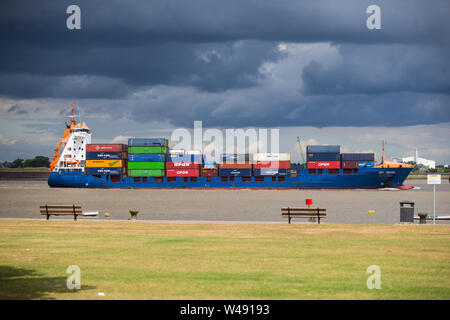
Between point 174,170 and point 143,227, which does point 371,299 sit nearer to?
point 143,227

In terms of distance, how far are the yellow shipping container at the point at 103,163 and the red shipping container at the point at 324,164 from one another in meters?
40.6

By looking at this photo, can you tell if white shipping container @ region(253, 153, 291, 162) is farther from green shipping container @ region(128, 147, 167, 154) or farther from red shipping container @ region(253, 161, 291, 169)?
green shipping container @ region(128, 147, 167, 154)

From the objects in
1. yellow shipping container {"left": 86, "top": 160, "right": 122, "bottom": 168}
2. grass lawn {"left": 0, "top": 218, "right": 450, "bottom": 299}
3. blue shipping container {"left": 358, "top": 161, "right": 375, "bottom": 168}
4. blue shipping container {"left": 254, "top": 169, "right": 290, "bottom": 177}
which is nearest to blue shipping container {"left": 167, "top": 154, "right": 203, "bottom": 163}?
yellow shipping container {"left": 86, "top": 160, "right": 122, "bottom": 168}

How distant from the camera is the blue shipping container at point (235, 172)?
359 feet

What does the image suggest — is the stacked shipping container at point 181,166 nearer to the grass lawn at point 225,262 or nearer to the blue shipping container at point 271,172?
the blue shipping container at point 271,172

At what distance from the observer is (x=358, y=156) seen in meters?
107

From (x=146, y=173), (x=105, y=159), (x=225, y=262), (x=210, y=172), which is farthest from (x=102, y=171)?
(x=225, y=262)

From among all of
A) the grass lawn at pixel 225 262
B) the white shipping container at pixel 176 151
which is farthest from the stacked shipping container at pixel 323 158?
the grass lawn at pixel 225 262

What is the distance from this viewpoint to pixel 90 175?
11138cm

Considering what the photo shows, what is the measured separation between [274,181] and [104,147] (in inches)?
1466

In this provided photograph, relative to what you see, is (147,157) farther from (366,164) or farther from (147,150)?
(366,164)
